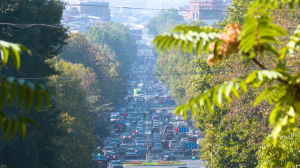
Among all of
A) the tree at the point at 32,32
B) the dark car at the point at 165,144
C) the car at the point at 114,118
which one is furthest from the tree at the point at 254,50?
the car at the point at 114,118

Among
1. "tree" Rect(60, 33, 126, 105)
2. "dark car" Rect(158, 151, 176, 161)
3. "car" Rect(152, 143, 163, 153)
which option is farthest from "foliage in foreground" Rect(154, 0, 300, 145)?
"tree" Rect(60, 33, 126, 105)

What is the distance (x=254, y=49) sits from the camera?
3.37 metres

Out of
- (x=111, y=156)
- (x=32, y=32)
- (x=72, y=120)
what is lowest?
(x=111, y=156)

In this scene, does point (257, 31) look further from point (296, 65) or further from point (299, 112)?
point (296, 65)

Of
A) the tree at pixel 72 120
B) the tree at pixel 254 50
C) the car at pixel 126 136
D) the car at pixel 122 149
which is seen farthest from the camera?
→ the car at pixel 126 136

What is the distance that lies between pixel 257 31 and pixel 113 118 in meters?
64.4

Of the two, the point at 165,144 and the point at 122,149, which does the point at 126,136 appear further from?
the point at 122,149

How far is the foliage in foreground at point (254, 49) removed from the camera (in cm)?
316

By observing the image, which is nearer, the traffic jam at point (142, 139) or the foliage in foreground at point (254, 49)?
the foliage in foreground at point (254, 49)

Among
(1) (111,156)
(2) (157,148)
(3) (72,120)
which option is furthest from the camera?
(2) (157,148)

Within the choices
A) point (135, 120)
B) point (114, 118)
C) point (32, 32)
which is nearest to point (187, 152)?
point (135, 120)

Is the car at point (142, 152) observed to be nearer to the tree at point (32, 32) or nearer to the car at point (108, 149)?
the car at point (108, 149)

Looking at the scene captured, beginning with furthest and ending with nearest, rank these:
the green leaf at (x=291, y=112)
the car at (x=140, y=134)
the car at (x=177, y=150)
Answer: the car at (x=140, y=134) < the car at (x=177, y=150) < the green leaf at (x=291, y=112)

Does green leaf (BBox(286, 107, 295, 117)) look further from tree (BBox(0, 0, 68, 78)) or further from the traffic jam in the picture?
the traffic jam
